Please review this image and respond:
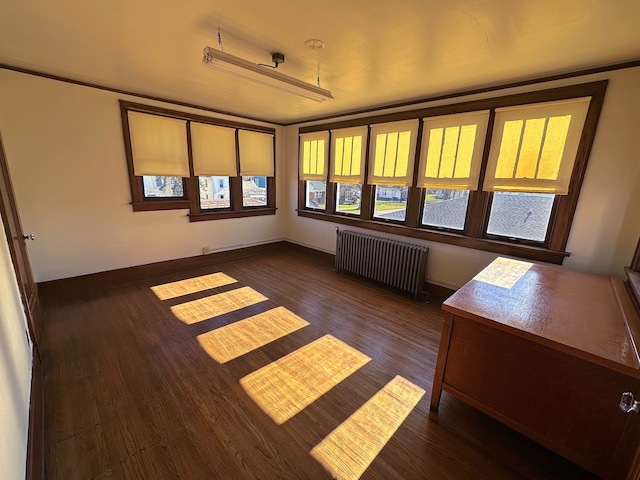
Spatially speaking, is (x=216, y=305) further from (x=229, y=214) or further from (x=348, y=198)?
(x=348, y=198)

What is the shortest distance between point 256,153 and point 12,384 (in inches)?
169

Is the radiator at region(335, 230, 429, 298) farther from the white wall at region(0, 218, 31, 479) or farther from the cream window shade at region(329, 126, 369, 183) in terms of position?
the white wall at region(0, 218, 31, 479)

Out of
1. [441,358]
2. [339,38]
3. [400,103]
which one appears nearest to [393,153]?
[400,103]

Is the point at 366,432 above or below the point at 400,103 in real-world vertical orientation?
below

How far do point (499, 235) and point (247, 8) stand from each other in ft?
10.4

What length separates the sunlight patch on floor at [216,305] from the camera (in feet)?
9.66

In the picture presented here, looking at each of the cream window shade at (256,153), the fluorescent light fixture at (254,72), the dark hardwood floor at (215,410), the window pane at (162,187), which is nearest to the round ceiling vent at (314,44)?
the fluorescent light fixture at (254,72)

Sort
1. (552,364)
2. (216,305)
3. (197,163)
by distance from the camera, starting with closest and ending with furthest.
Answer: (552,364) → (216,305) → (197,163)

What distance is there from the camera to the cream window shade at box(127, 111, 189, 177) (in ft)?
11.7

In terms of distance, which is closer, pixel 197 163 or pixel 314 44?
pixel 314 44

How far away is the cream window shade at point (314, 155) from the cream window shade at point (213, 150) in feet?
4.01

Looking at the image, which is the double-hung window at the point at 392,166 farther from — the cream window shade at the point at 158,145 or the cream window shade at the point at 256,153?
the cream window shade at the point at 158,145

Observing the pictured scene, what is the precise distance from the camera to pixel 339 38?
1.94 m

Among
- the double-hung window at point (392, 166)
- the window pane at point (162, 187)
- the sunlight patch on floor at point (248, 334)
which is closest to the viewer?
the sunlight patch on floor at point (248, 334)
